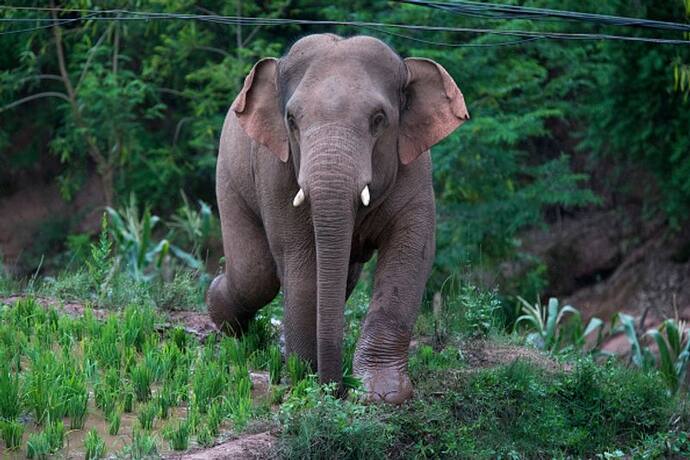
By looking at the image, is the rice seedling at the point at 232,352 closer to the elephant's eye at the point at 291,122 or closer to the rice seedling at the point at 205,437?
the rice seedling at the point at 205,437

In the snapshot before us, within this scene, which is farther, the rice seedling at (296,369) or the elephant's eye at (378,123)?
the rice seedling at (296,369)

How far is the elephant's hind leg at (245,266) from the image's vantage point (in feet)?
27.6

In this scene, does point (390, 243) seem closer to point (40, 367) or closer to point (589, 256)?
point (40, 367)

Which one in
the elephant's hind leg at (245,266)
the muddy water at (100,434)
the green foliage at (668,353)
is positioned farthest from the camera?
the green foliage at (668,353)

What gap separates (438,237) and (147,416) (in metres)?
8.67

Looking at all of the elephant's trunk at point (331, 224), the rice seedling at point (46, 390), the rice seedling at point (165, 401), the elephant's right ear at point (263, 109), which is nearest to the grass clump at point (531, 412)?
the elephant's trunk at point (331, 224)

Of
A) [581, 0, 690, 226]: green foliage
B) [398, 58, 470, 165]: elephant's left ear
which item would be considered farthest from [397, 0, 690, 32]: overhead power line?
[581, 0, 690, 226]: green foliage

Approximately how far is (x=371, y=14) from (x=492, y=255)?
11.5ft

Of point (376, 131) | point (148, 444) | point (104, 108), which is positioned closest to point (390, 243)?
point (376, 131)

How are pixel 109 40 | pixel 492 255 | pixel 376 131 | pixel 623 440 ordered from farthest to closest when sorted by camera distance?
pixel 109 40 → pixel 492 255 → pixel 623 440 → pixel 376 131

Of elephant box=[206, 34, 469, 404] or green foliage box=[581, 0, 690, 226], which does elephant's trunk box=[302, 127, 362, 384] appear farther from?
green foliage box=[581, 0, 690, 226]

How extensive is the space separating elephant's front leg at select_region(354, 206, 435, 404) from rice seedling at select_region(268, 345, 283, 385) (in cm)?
71

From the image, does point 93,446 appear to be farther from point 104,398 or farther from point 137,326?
point 137,326

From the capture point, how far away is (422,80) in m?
7.58
